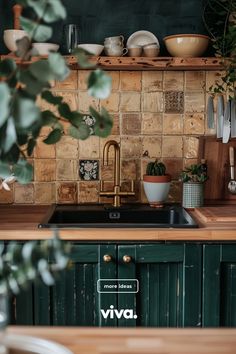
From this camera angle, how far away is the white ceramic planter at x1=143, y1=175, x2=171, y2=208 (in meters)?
2.54

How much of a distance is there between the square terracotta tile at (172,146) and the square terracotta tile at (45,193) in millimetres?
631

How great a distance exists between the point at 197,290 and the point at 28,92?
5.38ft

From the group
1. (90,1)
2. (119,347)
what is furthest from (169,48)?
(119,347)

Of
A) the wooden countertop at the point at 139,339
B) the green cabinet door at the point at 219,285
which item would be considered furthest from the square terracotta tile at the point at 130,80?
the wooden countertop at the point at 139,339

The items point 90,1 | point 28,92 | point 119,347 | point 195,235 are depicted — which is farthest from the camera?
point 90,1

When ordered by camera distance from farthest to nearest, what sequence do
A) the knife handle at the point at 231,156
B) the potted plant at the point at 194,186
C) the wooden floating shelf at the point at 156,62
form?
the knife handle at the point at 231,156
the potted plant at the point at 194,186
the wooden floating shelf at the point at 156,62

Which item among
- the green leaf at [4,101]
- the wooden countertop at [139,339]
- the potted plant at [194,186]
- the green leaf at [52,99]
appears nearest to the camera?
the green leaf at [4,101]

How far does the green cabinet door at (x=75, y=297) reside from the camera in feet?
6.71

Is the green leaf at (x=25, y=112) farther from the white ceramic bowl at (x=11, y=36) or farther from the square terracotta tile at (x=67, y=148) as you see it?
the square terracotta tile at (x=67, y=148)

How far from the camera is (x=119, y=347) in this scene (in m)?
0.97

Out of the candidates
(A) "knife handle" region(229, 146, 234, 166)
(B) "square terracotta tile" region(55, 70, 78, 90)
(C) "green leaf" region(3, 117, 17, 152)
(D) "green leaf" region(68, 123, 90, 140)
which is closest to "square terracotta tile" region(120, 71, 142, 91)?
(B) "square terracotta tile" region(55, 70, 78, 90)

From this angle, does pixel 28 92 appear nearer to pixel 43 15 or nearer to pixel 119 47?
pixel 43 15

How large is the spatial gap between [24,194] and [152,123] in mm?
789

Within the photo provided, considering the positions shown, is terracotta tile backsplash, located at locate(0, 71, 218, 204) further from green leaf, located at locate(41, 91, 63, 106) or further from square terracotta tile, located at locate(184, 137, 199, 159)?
green leaf, located at locate(41, 91, 63, 106)
